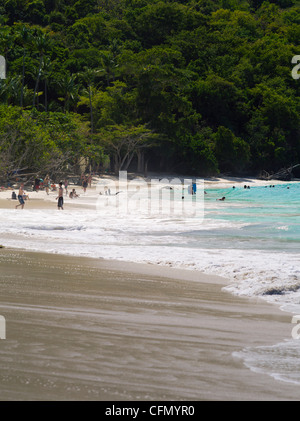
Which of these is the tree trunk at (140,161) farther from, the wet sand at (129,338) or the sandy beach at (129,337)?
the wet sand at (129,338)

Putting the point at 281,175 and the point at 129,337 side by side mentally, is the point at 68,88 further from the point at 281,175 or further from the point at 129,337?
the point at 129,337

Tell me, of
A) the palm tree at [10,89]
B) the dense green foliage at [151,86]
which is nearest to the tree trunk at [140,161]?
the dense green foliage at [151,86]

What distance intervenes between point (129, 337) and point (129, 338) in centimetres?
4

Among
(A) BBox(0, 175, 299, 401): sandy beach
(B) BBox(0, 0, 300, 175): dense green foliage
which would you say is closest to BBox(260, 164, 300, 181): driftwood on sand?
(B) BBox(0, 0, 300, 175): dense green foliage

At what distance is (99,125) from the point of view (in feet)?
192

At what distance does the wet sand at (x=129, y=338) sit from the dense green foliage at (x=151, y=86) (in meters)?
31.7

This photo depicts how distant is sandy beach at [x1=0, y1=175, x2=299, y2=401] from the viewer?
150 inches

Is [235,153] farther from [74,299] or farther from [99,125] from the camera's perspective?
[74,299]

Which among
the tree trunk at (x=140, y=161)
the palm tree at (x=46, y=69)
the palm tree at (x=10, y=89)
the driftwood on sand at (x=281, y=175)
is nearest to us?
the palm tree at (x=10, y=89)

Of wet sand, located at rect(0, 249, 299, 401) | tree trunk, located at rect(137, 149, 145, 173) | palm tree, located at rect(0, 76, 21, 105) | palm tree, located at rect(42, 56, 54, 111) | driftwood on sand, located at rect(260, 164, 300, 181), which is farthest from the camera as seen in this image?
driftwood on sand, located at rect(260, 164, 300, 181)

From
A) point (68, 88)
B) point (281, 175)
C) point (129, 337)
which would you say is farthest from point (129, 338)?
point (281, 175)

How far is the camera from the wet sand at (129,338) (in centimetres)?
380

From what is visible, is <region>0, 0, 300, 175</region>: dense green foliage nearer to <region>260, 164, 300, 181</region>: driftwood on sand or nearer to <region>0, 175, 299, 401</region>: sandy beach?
<region>260, 164, 300, 181</region>: driftwood on sand

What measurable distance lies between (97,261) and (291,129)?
69740 mm
